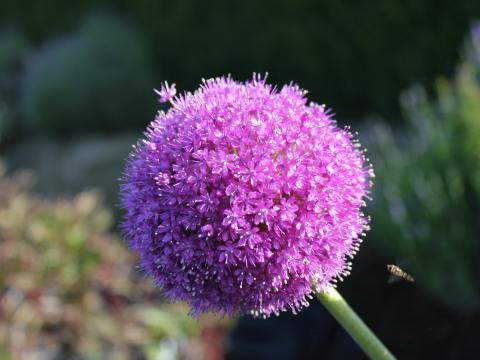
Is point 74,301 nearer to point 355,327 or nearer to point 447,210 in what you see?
point 447,210

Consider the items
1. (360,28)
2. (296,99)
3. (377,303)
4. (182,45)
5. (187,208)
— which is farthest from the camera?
(182,45)

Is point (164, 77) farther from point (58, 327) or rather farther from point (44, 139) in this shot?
point (58, 327)

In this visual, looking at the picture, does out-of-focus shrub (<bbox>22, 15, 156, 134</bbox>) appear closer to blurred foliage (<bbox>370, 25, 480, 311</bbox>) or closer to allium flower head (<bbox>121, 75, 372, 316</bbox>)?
blurred foliage (<bbox>370, 25, 480, 311</bbox>)

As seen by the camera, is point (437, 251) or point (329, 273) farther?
point (437, 251)

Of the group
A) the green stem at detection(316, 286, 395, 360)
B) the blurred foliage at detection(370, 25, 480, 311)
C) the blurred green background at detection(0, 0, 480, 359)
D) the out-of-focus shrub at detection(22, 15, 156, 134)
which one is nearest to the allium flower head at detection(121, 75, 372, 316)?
the green stem at detection(316, 286, 395, 360)

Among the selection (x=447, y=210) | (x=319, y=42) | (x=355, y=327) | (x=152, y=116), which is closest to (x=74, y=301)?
(x=447, y=210)

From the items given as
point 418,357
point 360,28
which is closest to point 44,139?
point 360,28

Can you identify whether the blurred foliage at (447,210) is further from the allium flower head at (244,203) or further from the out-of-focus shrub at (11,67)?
the out-of-focus shrub at (11,67)
